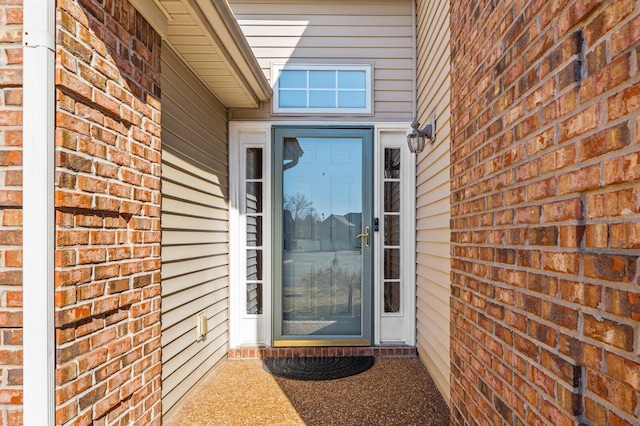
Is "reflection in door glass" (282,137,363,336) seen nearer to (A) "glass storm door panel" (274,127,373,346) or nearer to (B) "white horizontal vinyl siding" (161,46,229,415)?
(A) "glass storm door panel" (274,127,373,346)

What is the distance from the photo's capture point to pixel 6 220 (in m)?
1.29

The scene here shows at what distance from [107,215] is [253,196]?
6.54 ft

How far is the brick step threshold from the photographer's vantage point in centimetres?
338

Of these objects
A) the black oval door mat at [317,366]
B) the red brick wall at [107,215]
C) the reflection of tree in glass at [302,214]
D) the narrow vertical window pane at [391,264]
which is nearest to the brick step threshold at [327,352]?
the black oval door mat at [317,366]

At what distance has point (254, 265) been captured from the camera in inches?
140

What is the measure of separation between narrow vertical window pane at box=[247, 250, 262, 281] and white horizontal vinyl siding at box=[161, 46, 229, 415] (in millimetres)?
212

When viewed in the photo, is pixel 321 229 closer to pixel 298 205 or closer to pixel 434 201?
pixel 298 205

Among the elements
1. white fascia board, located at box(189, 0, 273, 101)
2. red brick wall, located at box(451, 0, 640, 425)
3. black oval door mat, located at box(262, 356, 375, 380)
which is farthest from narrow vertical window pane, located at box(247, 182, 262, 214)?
red brick wall, located at box(451, 0, 640, 425)

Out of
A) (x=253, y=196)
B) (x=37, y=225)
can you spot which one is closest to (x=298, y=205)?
(x=253, y=196)

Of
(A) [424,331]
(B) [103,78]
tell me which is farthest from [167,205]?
(A) [424,331]

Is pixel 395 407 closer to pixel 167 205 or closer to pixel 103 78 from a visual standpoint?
pixel 167 205

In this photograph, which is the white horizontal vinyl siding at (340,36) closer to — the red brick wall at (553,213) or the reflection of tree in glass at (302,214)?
the reflection of tree in glass at (302,214)

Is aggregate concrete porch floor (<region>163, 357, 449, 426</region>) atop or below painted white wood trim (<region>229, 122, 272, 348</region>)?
below

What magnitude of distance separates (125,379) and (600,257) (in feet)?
6.40
